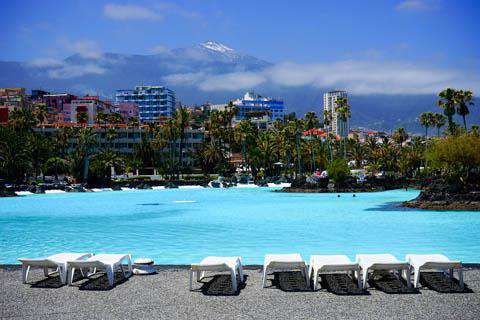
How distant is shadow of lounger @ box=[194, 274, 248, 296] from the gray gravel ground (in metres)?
0.14

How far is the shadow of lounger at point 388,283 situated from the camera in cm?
899

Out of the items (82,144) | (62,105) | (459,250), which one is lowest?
(459,250)

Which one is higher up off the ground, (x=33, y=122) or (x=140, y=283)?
(x=33, y=122)

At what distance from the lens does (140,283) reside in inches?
390

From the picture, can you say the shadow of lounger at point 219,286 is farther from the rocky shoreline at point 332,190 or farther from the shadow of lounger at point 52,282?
the rocky shoreline at point 332,190

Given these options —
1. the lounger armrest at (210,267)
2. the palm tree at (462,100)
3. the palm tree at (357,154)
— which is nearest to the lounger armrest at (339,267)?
the lounger armrest at (210,267)

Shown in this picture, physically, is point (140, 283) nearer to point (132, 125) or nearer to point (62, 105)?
point (132, 125)

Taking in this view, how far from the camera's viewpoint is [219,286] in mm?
9672

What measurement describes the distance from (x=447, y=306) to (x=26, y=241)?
16.2 metres

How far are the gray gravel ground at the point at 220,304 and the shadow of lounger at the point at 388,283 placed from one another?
7.7 inches

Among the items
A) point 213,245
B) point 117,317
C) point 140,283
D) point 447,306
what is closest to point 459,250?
point 213,245

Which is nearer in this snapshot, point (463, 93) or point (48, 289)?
point (48, 289)

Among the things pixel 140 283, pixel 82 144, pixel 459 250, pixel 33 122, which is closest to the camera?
pixel 140 283

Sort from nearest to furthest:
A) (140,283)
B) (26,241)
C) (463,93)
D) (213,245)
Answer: (140,283)
(213,245)
(26,241)
(463,93)
